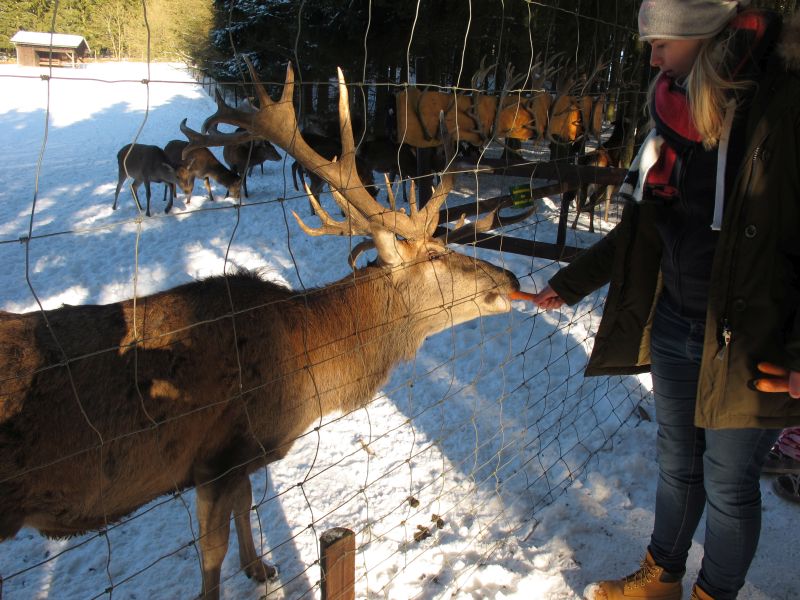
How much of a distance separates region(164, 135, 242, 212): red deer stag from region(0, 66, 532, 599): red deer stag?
10988mm

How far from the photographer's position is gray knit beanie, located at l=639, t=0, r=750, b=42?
74.1 inches

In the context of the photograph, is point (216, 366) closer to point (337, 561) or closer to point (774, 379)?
point (337, 561)

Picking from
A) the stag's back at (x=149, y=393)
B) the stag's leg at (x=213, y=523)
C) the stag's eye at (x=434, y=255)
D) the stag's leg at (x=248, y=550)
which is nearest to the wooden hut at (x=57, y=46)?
the stag's back at (x=149, y=393)

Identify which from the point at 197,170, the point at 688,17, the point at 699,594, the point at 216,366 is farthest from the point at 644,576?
the point at 197,170

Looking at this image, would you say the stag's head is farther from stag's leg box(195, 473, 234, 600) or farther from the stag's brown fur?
stag's leg box(195, 473, 234, 600)

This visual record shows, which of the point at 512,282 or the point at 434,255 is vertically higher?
the point at 434,255

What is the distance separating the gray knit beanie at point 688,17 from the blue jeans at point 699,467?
1.02 metres

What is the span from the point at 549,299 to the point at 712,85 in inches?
51.9

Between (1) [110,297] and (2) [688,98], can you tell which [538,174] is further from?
(1) [110,297]

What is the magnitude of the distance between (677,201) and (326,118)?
1721 cm

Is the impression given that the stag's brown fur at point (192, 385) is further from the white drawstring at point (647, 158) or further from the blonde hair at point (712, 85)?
the blonde hair at point (712, 85)

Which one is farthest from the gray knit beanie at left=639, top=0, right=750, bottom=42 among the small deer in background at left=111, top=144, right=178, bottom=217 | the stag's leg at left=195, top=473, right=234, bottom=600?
the small deer in background at left=111, top=144, right=178, bottom=217

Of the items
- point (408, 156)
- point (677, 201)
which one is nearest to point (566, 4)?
point (408, 156)

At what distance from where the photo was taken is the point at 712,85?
6.21 feet
